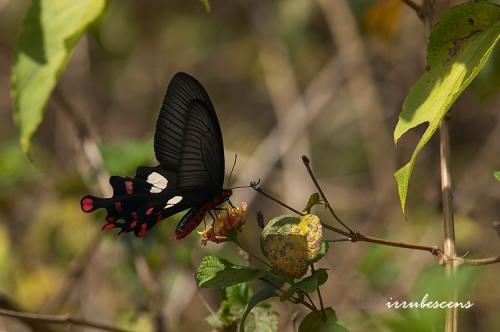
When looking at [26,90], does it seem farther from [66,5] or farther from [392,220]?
[392,220]

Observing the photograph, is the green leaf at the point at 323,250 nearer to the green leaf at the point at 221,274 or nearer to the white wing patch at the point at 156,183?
the green leaf at the point at 221,274

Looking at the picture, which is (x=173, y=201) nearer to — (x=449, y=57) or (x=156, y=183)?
(x=156, y=183)

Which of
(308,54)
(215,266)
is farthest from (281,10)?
(215,266)

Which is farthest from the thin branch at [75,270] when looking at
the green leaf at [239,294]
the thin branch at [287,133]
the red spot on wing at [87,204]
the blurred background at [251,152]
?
the green leaf at [239,294]

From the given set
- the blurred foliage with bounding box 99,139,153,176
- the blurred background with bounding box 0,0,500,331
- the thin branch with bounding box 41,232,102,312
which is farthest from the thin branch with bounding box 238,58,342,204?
the blurred foliage with bounding box 99,139,153,176

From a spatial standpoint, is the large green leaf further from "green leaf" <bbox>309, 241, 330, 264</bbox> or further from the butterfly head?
"green leaf" <bbox>309, 241, 330, 264</bbox>
